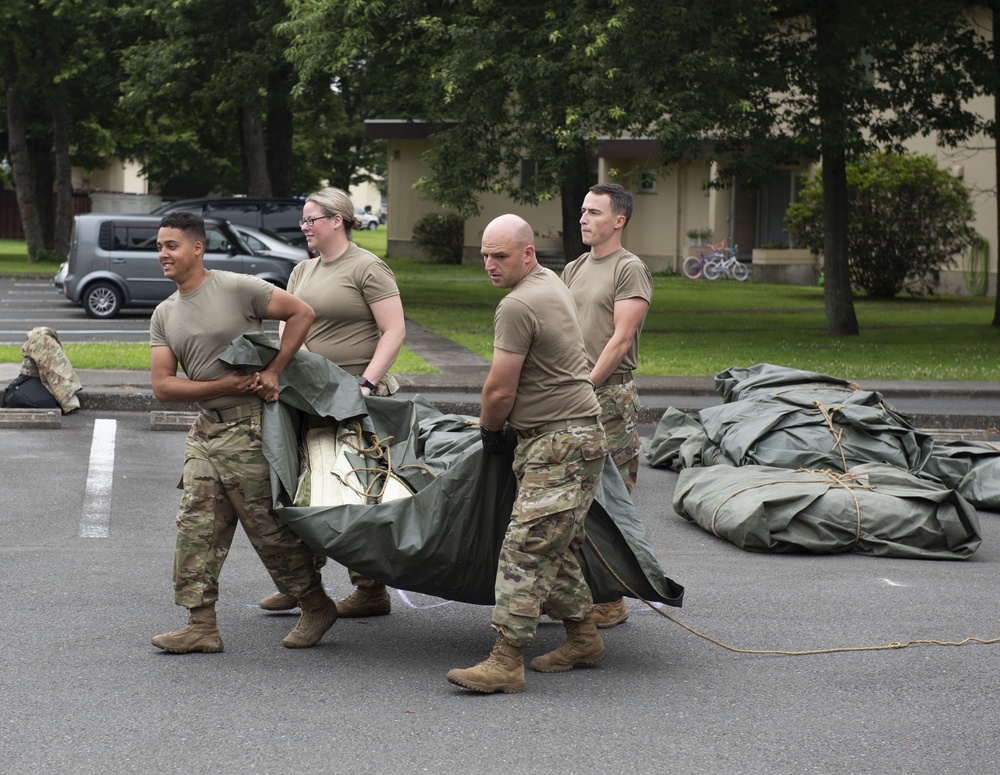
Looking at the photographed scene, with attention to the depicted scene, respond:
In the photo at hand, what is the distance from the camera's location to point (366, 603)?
6262 mm

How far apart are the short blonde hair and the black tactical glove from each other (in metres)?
1.36

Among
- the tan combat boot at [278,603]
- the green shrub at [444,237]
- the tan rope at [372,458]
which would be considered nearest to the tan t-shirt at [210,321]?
the tan rope at [372,458]

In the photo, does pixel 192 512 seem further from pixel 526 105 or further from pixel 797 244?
pixel 797 244

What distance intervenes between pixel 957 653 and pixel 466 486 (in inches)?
91.6

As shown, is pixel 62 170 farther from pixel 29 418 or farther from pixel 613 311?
pixel 613 311

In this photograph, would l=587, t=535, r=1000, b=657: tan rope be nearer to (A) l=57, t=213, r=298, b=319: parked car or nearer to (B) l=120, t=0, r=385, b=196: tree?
(A) l=57, t=213, r=298, b=319: parked car

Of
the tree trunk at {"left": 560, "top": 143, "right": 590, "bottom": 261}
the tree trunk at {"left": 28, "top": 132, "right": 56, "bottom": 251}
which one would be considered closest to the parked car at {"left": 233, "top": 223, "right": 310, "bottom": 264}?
the tree trunk at {"left": 560, "top": 143, "right": 590, "bottom": 261}

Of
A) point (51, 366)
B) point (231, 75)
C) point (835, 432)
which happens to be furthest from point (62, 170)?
point (835, 432)

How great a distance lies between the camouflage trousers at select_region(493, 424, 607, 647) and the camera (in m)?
5.15

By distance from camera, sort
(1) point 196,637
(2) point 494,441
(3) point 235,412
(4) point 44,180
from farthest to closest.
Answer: (4) point 44,180 → (1) point 196,637 → (3) point 235,412 → (2) point 494,441

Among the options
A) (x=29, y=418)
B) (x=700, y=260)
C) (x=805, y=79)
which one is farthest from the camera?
(x=700, y=260)

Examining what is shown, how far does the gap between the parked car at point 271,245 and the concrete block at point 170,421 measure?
1105cm

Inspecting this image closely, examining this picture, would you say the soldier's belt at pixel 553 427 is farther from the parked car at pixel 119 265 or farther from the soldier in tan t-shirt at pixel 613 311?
the parked car at pixel 119 265

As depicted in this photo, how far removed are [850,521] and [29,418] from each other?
7.29 meters
